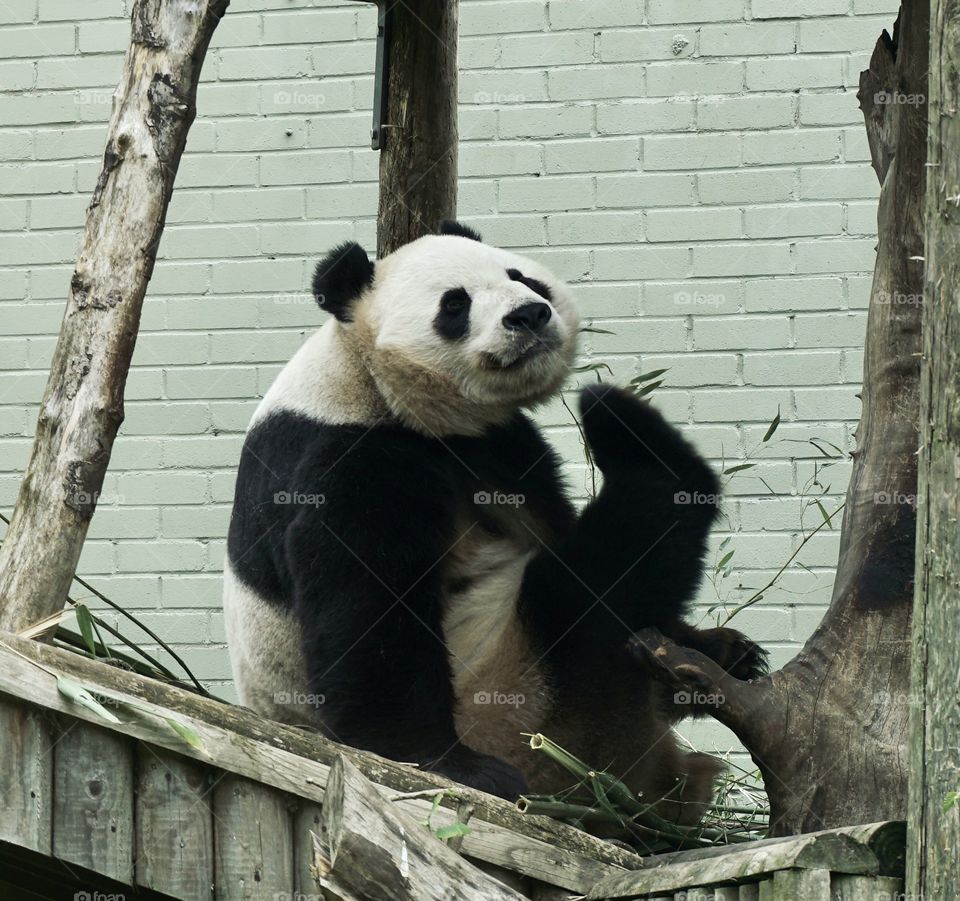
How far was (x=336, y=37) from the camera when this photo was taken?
5328 millimetres

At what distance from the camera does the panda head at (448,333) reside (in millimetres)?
3070

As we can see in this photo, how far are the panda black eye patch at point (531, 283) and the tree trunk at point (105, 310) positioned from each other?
2.75 ft

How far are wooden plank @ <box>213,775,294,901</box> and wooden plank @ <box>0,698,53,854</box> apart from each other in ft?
0.96

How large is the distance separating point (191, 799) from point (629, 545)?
110cm

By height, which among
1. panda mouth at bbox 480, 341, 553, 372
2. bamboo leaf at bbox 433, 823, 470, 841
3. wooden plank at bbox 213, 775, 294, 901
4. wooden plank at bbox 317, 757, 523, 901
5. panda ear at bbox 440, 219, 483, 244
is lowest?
wooden plank at bbox 213, 775, 294, 901

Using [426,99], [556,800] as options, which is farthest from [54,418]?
[426,99]

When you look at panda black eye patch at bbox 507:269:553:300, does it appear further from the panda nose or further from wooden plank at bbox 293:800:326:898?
wooden plank at bbox 293:800:326:898

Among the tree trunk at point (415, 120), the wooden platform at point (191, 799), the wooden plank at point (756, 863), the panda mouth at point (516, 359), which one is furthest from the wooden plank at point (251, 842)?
the tree trunk at point (415, 120)

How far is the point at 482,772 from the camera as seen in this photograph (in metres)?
2.62

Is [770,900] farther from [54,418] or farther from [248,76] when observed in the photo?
[248,76]

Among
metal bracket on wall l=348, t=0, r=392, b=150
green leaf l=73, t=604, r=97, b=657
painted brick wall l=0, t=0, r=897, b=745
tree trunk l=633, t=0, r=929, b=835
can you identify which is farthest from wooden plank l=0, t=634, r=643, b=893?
painted brick wall l=0, t=0, r=897, b=745

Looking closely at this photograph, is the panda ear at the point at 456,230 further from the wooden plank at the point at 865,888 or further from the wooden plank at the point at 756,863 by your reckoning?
the wooden plank at the point at 865,888

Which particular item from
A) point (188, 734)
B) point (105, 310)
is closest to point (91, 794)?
point (188, 734)

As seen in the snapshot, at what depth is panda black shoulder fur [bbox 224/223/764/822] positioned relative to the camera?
276cm
